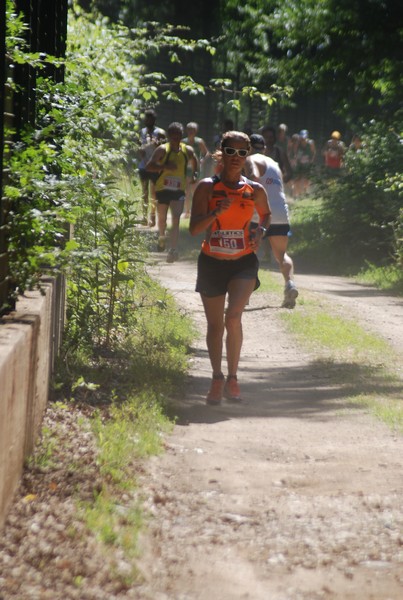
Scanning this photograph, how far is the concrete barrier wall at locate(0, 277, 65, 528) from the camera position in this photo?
178 inches

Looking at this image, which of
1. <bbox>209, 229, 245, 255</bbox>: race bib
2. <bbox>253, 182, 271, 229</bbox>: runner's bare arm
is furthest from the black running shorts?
<bbox>253, 182, 271, 229</bbox>: runner's bare arm

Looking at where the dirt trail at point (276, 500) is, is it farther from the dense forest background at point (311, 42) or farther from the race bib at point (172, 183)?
the race bib at point (172, 183)

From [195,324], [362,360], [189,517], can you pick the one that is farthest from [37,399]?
[195,324]

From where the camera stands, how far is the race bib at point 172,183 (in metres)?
15.0

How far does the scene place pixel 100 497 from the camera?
5.06 m

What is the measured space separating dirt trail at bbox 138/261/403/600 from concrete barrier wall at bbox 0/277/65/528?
24.9 inches

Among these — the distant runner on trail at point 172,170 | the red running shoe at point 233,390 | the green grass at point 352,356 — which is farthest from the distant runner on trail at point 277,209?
the red running shoe at point 233,390

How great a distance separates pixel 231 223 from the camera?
25.3 feet

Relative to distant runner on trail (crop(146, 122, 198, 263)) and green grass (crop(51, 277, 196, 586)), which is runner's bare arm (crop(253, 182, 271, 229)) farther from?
distant runner on trail (crop(146, 122, 198, 263))

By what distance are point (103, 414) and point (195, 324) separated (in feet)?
15.8

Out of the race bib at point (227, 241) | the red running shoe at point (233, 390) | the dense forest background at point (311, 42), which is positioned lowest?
the red running shoe at point (233, 390)

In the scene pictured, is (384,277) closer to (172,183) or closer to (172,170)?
(172,183)

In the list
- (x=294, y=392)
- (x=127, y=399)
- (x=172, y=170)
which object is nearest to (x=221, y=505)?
(x=127, y=399)

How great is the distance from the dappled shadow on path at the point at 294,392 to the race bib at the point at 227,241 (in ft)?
3.55
